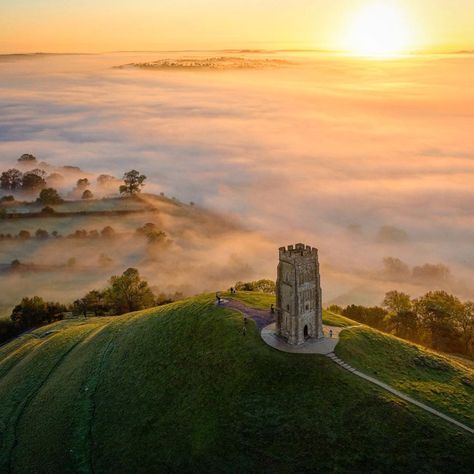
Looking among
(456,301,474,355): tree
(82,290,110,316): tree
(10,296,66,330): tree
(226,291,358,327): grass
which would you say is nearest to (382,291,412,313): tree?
(456,301,474,355): tree

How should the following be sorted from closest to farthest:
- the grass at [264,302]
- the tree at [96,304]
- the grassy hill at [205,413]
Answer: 1. the grassy hill at [205,413]
2. the grass at [264,302]
3. the tree at [96,304]

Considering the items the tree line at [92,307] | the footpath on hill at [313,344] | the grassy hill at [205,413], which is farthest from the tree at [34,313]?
the footpath on hill at [313,344]

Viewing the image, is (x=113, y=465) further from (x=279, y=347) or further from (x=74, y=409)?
(x=279, y=347)

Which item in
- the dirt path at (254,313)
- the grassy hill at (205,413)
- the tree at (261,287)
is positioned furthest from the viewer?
the tree at (261,287)

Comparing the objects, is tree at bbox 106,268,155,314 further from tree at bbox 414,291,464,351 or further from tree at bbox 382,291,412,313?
tree at bbox 414,291,464,351

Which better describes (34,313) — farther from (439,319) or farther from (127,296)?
(439,319)

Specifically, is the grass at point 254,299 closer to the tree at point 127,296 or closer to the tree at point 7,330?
the tree at point 127,296
